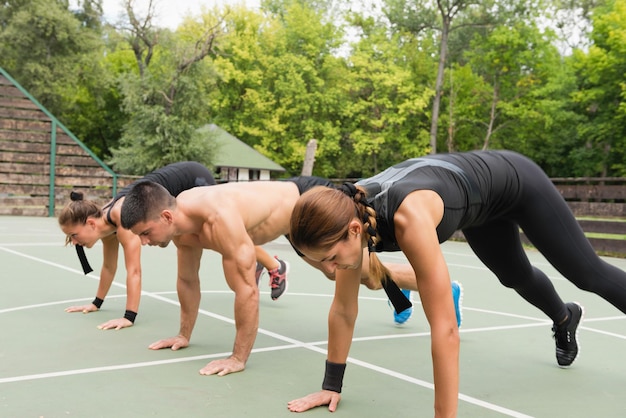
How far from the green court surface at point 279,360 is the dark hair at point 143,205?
0.87 meters

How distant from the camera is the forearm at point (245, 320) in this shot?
12.5ft

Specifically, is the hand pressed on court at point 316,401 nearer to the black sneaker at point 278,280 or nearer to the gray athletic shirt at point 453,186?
the gray athletic shirt at point 453,186

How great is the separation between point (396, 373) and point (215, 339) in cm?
144

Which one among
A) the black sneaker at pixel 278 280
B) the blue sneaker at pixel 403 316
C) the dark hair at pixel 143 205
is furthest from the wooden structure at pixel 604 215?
the dark hair at pixel 143 205

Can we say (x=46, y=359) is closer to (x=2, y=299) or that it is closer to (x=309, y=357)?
(x=309, y=357)

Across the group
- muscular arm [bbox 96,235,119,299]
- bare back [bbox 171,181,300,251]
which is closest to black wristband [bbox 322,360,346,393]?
bare back [bbox 171,181,300,251]

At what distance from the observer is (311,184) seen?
4676 mm

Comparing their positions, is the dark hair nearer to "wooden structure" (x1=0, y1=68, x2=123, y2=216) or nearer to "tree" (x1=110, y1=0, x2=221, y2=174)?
"wooden structure" (x1=0, y1=68, x2=123, y2=216)

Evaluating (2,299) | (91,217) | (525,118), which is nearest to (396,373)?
(91,217)

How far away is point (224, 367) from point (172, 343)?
0.74 m

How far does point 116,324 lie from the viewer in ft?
16.5

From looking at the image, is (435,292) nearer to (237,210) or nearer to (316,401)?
(316,401)

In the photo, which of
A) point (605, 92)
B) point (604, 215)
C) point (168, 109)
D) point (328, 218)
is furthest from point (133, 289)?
point (605, 92)

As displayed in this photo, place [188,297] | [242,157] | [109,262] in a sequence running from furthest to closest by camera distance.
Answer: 1. [242,157]
2. [109,262]
3. [188,297]
